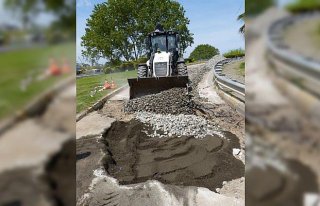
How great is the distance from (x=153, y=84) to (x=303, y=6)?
7.00 metres

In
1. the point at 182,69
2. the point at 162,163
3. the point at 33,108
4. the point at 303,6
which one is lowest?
the point at 162,163

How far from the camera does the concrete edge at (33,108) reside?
88 cm

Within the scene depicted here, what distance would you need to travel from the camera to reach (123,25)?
9.98 feet

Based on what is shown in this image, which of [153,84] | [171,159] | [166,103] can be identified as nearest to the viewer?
[171,159]

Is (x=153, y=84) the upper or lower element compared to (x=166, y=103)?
upper

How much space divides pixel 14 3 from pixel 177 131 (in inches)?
202

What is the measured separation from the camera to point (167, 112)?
6941mm

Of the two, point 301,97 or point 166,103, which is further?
point 166,103

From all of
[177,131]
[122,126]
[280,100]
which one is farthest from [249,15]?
[122,126]

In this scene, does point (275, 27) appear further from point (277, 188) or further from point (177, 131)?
point (177, 131)

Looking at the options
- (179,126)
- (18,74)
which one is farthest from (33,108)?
(179,126)

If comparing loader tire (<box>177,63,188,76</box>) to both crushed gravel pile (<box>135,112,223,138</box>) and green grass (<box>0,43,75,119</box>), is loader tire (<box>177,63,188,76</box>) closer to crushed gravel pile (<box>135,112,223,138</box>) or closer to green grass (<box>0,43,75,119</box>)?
crushed gravel pile (<box>135,112,223,138</box>)

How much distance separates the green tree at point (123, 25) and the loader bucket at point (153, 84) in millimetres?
3783

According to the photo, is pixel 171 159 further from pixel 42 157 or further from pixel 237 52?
pixel 42 157
